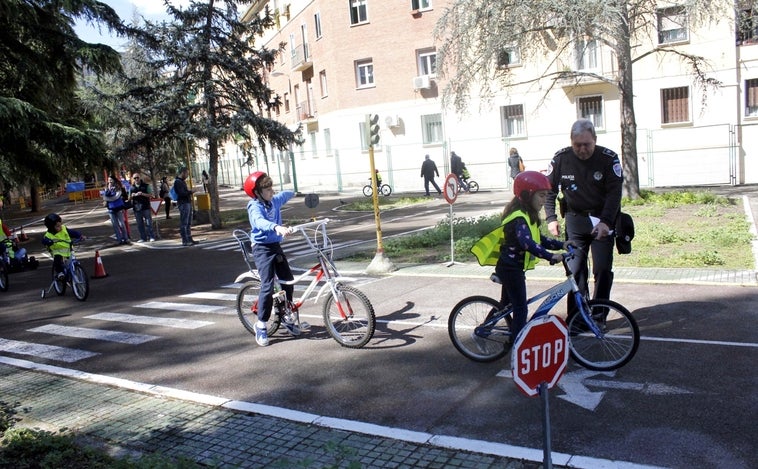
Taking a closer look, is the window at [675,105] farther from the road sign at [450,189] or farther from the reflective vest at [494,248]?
the reflective vest at [494,248]

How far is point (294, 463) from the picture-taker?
13.2ft

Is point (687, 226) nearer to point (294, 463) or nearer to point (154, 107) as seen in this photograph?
point (294, 463)

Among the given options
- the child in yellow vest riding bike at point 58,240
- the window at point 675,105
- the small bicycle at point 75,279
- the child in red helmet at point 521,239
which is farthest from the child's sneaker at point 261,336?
the window at point 675,105

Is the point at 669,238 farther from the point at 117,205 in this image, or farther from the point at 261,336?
the point at 117,205

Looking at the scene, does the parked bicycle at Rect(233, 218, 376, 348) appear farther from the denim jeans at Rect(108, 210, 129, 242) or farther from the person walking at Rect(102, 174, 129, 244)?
the denim jeans at Rect(108, 210, 129, 242)

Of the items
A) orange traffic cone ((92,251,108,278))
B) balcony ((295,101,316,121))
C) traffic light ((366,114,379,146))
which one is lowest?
orange traffic cone ((92,251,108,278))

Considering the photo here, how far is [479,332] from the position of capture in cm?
596

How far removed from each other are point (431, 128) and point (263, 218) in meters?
28.5

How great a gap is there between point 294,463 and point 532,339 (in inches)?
68.0

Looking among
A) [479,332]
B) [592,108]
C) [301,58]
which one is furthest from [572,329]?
[301,58]

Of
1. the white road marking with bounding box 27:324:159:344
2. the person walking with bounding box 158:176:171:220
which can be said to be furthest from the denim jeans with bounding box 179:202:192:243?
the person walking with bounding box 158:176:171:220

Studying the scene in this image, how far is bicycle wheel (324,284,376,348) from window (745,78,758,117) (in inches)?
949

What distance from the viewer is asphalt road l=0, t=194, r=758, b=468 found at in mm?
4453

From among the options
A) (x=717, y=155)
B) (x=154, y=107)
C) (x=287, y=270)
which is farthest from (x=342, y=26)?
(x=287, y=270)
